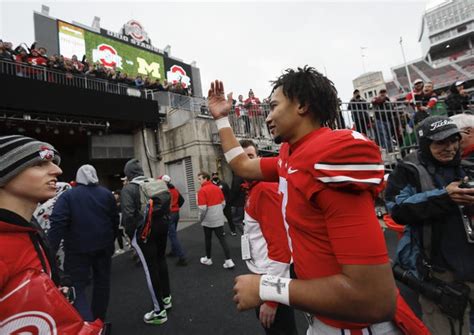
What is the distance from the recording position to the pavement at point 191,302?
3.18 metres

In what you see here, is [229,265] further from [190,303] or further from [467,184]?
[467,184]

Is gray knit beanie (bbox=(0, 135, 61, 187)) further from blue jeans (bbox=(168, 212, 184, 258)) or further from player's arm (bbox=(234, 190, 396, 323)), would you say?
blue jeans (bbox=(168, 212, 184, 258))

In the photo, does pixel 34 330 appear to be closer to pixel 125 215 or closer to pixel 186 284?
pixel 125 215

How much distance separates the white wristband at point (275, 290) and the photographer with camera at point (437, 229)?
1433 mm

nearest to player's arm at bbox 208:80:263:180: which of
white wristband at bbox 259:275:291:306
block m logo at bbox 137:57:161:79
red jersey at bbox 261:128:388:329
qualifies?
red jersey at bbox 261:128:388:329

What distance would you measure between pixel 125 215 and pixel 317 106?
3.02m

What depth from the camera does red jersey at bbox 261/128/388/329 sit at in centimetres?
79

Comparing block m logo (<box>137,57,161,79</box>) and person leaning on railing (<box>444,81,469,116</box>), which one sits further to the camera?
block m logo (<box>137,57,161,79</box>)

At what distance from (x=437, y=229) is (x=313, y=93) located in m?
1.51

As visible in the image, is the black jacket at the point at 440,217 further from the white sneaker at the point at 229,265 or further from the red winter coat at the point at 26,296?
the white sneaker at the point at 229,265

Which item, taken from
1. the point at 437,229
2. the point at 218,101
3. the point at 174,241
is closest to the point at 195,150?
the point at 174,241

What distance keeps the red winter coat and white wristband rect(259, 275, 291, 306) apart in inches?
36.6

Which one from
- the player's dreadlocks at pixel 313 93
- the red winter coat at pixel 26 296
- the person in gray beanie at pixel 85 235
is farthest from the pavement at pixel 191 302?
the player's dreadlocks at pixel 313 93

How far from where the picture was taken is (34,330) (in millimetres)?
1113
